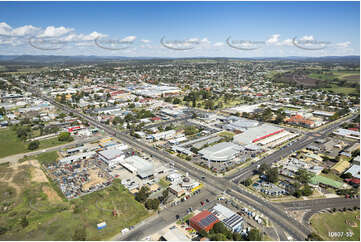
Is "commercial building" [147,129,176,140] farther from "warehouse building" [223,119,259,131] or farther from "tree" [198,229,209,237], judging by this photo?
"tree" [198,229,209,237]

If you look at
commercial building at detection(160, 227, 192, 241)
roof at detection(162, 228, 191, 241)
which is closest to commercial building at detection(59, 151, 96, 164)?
commercial building at detection(160, 227, 192, 241)

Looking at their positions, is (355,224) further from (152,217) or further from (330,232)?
(152,217)

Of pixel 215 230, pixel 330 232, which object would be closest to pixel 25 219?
pixel 215 230

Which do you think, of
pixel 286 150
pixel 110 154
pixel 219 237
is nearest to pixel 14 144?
pixel 110 154

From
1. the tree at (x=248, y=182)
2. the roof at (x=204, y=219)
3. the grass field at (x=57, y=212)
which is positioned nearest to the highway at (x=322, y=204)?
the tree at (x=248, y=182)

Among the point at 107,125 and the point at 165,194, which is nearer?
the point at 165,194

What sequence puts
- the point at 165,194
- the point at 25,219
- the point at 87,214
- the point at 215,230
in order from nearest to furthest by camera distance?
the point at 215,230
the point at 25,219
the point at 87,214
the point at 165,194

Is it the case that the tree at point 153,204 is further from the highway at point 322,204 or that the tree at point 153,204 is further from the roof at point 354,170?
the roof at point 354,170
